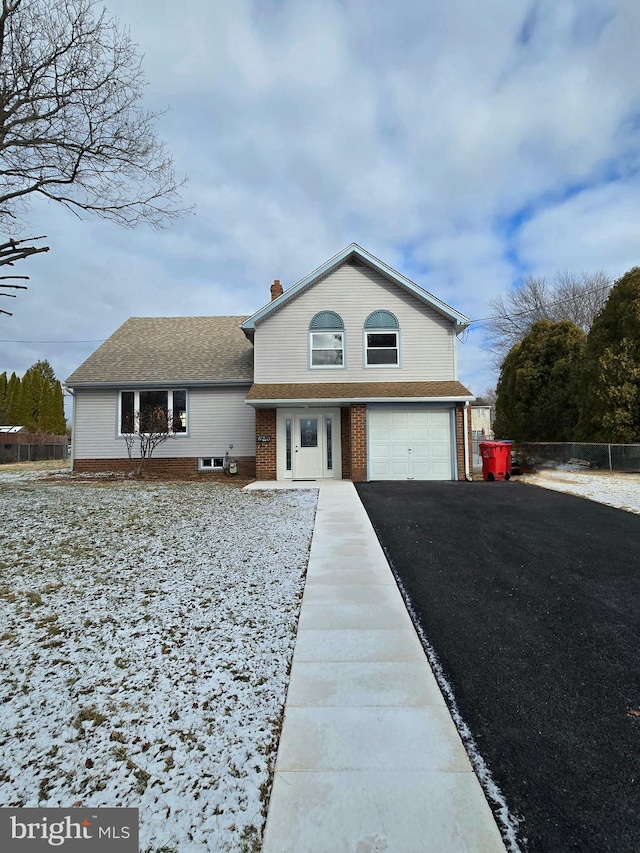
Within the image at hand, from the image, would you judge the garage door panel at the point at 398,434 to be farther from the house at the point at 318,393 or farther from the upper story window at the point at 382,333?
the upper story window at the point at 382,333

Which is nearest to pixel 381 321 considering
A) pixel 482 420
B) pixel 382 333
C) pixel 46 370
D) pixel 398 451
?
pixel 382 333

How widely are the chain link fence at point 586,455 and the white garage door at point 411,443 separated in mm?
5413

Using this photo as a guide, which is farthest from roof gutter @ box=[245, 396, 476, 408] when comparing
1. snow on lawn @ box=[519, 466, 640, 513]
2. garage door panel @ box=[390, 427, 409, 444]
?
snow on lawn @ box=[519, 466, 640, 513]

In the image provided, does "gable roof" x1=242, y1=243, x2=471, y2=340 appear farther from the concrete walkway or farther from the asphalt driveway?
the concrete walkway

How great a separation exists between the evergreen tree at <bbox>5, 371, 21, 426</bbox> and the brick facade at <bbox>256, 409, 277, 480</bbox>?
1371 inches

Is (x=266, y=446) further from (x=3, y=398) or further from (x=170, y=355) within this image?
(x=3, y=398)

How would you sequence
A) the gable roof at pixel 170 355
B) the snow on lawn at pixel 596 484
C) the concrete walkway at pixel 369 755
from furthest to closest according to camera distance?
the gable roof at pixel 170 355, the snow on lawn at pixel 596 484, the concrete walkway at pixel 369 755

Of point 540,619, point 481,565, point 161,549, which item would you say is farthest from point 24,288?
point 540,619

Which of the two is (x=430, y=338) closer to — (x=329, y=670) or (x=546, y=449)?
(x=546, y=449)

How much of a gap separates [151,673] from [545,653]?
273 cm

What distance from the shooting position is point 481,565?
203 inches

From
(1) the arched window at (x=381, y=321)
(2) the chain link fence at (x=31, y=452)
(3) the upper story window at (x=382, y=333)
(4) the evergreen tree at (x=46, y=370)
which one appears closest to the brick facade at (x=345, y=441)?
(3) the upper story window at (x=382, y=333)

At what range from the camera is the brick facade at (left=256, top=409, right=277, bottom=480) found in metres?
13.1

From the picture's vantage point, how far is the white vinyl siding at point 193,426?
14586mm
